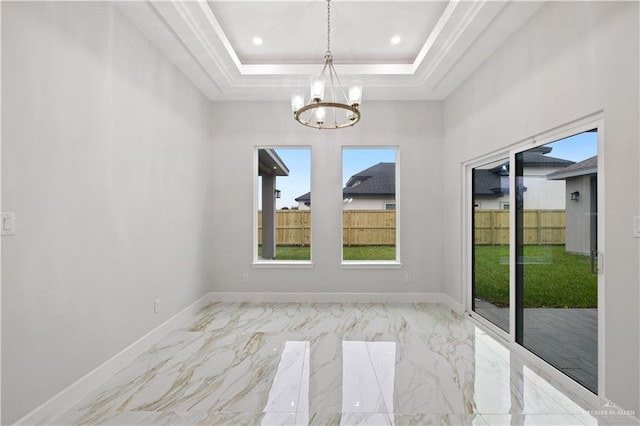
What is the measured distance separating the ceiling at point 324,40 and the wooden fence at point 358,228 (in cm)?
176

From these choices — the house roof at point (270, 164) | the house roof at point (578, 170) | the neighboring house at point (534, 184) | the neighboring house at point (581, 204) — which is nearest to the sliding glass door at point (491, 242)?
the neighboring house at point (534, 184)

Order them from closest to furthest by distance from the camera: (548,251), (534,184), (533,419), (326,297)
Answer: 1. (533,419)
2. (548,251)
3. (534,184)
4. (326,297)

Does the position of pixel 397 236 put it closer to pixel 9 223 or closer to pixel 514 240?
pixel 514 240

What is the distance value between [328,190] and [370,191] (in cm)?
70

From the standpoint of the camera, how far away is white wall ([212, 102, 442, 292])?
457 cm

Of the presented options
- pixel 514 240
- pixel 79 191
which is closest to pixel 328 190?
pixel 514 240

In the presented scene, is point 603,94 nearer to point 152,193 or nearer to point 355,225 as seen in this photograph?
point 355,225

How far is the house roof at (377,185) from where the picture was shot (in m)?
4.69

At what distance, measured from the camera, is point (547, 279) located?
268 centimetres

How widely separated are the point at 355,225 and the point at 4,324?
12.9 feet

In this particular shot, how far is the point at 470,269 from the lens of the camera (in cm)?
397

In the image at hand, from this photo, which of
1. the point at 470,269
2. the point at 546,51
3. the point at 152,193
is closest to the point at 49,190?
the point at 152,193

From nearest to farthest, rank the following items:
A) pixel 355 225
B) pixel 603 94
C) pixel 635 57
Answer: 1. pixel 635 57
2. pixel 603 94
3. pixel 355 225

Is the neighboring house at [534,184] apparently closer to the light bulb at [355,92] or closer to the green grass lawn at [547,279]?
the green grass lawn at [547,279]
